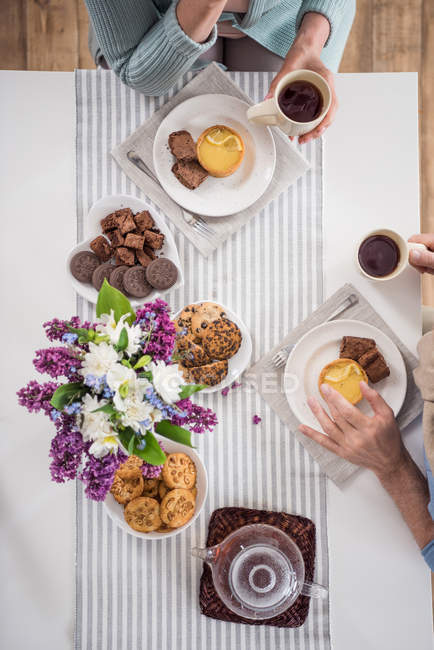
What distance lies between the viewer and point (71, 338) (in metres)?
0.78

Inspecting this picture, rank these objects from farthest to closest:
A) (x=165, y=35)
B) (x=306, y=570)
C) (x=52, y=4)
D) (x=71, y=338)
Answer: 1. (x=52, y=4)
2. (x=306, y=570)
3. (x=165, y=35)
4. (x=71, y=338)

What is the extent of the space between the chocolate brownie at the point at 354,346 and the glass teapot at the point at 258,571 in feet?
1.43

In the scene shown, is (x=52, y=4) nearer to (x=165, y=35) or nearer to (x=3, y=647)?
(x=165, y=35)

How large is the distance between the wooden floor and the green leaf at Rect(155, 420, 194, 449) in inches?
56.7

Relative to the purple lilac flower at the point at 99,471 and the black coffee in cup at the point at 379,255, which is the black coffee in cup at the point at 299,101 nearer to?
the black coffee in cup at the point at 379,255

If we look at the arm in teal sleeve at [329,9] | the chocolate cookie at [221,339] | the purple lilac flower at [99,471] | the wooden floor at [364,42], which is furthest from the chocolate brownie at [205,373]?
the wooden floor at [364,42]

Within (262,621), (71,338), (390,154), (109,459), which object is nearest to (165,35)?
(390,154)

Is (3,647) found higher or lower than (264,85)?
lower

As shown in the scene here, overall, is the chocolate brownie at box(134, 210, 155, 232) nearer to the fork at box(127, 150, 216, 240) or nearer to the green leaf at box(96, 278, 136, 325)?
the fork at box(127, 150, 216, 240)

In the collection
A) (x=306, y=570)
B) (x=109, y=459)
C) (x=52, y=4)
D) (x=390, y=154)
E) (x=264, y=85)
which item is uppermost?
(x=52, y=4)

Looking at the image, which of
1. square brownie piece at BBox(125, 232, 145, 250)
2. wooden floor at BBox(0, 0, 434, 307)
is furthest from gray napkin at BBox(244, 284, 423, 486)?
wooden floor at BBox(0, 0, 434, 307)

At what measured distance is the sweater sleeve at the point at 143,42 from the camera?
109 centimetres

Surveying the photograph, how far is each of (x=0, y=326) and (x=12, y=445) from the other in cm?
29

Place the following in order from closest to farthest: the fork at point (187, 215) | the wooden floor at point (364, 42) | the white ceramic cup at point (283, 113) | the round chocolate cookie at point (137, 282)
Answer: the white ceramic cup at point (283, 113) → the round chocolate cookie at point (137, 282) → the fork at point (187, 215) → the wooden floor at point (364, 42)
